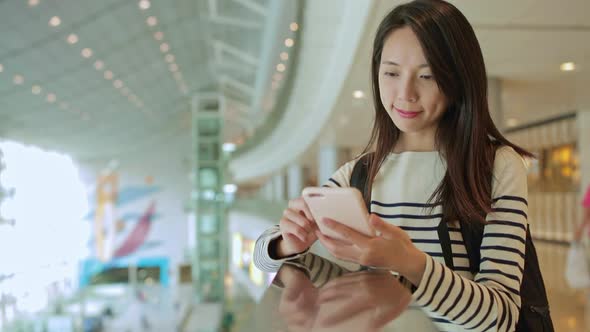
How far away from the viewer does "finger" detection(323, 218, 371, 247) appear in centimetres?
90

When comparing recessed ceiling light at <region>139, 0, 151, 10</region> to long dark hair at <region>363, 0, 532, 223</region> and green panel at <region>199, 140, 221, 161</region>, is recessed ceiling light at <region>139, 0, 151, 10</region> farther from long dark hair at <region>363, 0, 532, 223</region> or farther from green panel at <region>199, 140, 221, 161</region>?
long dark hair at <region>363, 0, 532, 223</region>

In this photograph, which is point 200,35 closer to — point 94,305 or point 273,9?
point 273,9

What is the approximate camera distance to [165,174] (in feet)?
101

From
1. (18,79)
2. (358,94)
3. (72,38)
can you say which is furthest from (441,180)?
(72,38)

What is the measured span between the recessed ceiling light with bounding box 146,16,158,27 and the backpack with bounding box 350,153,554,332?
35.2 feet

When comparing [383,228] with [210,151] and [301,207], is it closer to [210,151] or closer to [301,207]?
[301,207]

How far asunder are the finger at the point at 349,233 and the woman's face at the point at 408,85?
1.50 ft

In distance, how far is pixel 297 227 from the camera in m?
1.12

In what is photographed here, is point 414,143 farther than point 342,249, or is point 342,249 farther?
point 414,143

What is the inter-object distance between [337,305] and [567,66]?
21.9 ft

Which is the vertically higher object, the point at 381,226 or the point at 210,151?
the point at 210,151

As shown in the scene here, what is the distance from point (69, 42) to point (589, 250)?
36.4 feet

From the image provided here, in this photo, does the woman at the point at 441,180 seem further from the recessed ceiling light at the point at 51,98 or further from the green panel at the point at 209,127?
the green panel at the point at 209,127

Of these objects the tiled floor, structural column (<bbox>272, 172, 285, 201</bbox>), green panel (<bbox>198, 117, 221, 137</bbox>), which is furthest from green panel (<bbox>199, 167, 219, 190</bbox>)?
structural column (<bbox>272, 172, 285, 201</bbox>)
